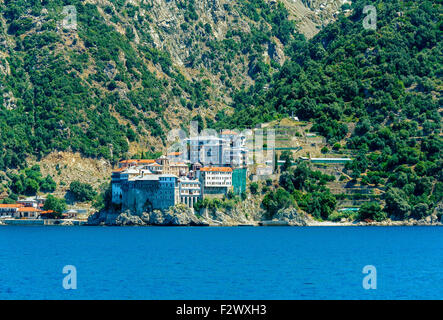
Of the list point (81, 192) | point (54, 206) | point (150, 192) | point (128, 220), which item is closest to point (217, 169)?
point (150, 192)

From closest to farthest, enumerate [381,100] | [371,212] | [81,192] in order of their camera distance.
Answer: [371,212] → [81,192] → [381,100]

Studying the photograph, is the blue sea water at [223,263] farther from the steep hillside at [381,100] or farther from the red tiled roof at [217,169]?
the steep hillside at [381,100]

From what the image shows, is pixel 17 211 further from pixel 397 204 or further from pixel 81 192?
pixel 397 204

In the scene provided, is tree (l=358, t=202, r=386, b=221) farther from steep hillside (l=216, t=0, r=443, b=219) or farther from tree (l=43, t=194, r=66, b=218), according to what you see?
tree (l=43, t=194, r=66, b=218)

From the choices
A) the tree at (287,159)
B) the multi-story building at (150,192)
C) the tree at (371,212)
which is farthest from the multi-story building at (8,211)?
the tree at (371,212)

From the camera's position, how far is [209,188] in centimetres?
13312

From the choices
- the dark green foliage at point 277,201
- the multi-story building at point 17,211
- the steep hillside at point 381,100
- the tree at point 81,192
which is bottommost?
the multi-story building at point 17,211

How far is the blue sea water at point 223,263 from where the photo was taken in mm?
59656

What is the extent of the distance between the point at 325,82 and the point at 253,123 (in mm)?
16233

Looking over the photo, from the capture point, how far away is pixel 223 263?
254ft

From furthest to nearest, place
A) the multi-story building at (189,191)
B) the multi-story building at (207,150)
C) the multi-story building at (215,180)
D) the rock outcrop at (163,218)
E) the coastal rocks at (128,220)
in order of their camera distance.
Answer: the multi-story building at (207,150), the coastal rocks at (128,220), the multi-story building at (215,180), the multi-story building at (189,191), the rock outcrop at (163,218)

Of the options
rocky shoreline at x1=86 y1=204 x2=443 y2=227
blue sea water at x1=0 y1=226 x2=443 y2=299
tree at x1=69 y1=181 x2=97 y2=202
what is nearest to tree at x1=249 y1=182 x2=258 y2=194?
rocky shoreline at x1=86 y1=204 x2=443 y2=227

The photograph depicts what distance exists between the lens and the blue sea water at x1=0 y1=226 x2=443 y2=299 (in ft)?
196
